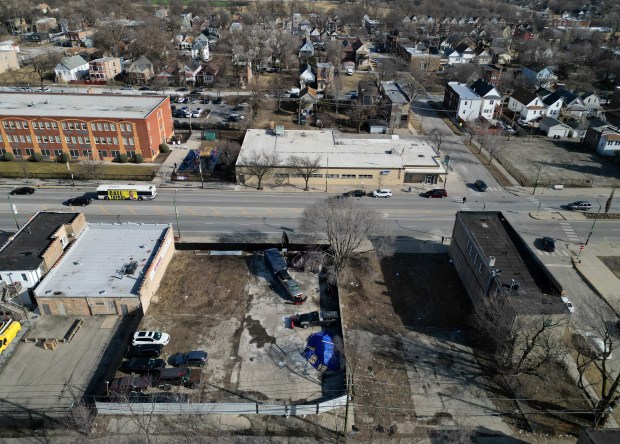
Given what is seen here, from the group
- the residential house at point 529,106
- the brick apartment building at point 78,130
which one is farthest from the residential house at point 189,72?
the residential house at point 529,106

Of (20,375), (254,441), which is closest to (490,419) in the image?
(254,441)

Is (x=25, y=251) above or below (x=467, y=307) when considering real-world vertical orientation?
above

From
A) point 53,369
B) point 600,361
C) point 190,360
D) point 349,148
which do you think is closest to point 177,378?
point 190,360

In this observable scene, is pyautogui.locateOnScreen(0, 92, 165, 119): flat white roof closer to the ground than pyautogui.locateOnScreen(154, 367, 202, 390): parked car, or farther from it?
farther from it

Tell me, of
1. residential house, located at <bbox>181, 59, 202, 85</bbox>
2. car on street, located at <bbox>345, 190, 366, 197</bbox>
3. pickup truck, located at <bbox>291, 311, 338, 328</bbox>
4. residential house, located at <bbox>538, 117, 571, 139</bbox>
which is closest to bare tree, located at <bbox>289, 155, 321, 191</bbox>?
car on street, located at <bbox>345, 190, 366, 197</bbox>

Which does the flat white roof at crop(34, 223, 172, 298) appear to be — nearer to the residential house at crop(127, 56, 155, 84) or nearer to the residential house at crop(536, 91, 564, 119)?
the residential house at crop(127, 56, 155, 84)

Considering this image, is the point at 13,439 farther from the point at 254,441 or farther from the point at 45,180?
the point at 45,180

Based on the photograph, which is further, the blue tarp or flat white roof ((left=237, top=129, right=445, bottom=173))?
flat white roof ((left=237, top=129, right=445, bottom=173))
